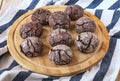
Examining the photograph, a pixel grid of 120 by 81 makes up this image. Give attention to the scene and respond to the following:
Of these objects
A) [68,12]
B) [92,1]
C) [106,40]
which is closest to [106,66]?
[106,40]

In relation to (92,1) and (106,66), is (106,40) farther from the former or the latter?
(92,1)

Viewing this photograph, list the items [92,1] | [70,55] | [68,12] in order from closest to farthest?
[70,55]
[68,12]
[92,1]

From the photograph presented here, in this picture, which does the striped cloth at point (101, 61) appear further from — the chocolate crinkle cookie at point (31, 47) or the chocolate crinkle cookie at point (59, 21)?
the chocolate crinkle cookie at point (59, 21)

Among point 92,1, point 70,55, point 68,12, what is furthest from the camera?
point 92,1

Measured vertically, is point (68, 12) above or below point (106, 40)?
above

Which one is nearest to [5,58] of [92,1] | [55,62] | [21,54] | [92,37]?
[21,54]

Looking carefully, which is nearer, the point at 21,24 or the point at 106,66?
the point at 106,66

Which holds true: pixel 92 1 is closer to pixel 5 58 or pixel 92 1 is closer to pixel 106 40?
pixel 106 40

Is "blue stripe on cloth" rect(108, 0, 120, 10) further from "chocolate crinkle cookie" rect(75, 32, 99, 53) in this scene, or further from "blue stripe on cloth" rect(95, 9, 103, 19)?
"chocolate crinkle cookie" rect(75, 32, 99, 53)
